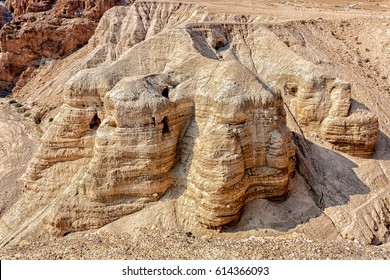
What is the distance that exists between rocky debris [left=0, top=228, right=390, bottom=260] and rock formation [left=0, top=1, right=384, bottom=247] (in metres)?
3.12

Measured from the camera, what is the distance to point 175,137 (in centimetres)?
1681

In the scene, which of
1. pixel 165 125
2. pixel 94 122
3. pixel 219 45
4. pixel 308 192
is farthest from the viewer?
pixel 219 45

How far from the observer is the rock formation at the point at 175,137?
15555 millimetres

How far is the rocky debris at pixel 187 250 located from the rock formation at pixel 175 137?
312 centimetres

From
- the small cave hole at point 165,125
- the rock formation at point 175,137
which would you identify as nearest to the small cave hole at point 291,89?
the rock formation at point 175,137

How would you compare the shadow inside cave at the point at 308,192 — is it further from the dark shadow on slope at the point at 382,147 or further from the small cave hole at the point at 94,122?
the small cave hole at the point at 94,122

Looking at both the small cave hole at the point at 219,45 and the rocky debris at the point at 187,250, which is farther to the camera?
the small cave hole at the point at 219,45

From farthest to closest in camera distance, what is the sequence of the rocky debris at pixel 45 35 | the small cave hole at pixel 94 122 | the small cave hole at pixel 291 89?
the rocky debris at pixel 45 35 < the small cave hole at pixel 291 89 < the small cave hole at pixel 94 122

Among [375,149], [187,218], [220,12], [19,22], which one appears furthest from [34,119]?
[375,149]

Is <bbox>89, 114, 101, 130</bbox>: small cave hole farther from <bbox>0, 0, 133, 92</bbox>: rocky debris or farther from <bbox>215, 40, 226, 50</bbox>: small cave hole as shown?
<bbox>0, 0, 133, 92</bbox>: rocky debris

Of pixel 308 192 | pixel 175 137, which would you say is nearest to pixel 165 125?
pixel 175 137

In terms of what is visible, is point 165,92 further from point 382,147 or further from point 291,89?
point 382,147

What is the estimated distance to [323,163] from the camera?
20094 millimetres

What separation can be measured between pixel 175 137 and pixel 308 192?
22.7 ft
